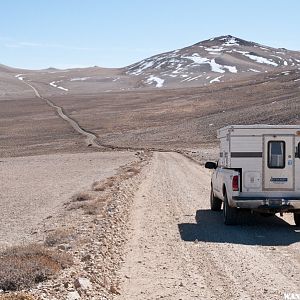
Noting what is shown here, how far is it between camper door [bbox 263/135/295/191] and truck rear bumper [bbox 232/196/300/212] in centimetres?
39

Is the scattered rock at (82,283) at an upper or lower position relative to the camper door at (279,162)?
lower

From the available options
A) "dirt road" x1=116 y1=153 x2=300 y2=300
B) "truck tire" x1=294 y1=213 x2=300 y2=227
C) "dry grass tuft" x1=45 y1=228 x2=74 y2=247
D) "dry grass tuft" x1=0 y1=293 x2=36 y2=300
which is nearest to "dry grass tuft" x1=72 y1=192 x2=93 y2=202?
"dirt road" x1=116 y1=153 x2=300 y2=300

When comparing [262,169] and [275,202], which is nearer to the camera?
[275,202]

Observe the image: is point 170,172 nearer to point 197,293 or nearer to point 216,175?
point 216,175

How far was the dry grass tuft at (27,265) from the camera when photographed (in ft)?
29.0

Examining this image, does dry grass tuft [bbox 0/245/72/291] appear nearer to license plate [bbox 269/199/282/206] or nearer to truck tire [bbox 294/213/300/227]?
license plate [bbox 269/199/282/206]

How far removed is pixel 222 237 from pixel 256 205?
69.4 inches

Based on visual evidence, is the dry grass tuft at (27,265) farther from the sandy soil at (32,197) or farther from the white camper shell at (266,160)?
the white camper shell at (266,160)

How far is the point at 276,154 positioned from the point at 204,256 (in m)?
5.07

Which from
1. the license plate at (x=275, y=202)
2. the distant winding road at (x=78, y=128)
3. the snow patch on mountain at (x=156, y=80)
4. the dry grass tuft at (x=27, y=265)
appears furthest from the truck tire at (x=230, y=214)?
the snow patch on mountain at (x=156, y=80)

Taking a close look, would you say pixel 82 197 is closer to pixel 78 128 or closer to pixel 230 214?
pixel 230 214

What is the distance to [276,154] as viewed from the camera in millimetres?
16281

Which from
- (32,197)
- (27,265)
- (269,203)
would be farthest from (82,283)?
(32,197)

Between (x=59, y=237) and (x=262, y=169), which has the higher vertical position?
(x=262, y=169)
